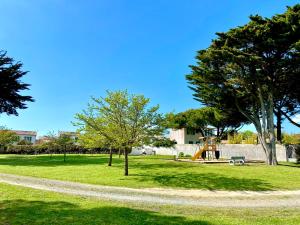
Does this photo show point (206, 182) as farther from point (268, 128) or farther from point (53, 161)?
point (53, 161)

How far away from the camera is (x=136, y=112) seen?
2258 cm

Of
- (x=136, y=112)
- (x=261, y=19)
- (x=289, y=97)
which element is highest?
(x=261, y=19)

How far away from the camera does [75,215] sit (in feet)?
32.7

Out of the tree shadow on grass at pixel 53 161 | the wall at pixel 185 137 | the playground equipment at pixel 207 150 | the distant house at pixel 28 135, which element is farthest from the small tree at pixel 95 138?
the distant house at pixel 28 135

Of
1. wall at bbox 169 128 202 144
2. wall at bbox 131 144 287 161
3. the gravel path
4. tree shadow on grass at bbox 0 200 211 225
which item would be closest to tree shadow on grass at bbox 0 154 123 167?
wall at bbox 131 144 287 161

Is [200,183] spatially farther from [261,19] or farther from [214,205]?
[261,19]

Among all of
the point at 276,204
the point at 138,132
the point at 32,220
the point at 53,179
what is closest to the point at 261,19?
the point at 138,132

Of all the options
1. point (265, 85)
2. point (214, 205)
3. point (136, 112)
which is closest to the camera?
point (214, 205)

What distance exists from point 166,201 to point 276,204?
4714 mm

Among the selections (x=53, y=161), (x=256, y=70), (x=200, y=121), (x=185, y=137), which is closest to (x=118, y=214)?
(x=256, y=70)

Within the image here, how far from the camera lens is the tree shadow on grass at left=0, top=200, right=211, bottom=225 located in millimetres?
9250

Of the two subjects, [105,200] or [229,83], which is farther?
[229,83]

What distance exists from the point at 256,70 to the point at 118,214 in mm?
25684

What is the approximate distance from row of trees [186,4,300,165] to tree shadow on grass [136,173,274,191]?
13.2 metres
